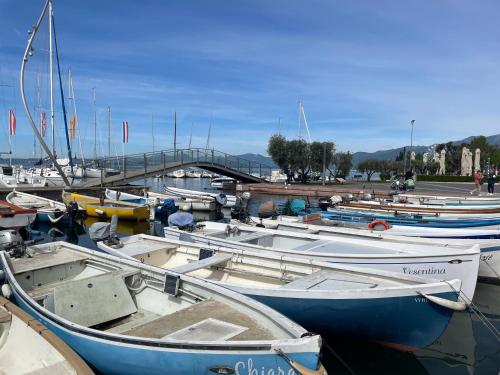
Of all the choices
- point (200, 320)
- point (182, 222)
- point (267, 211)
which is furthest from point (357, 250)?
point (200, 320)

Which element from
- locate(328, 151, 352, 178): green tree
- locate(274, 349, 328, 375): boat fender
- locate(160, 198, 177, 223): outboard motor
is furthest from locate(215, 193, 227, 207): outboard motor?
locate(328, 151, 352, 178): green tree

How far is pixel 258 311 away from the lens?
489 cm

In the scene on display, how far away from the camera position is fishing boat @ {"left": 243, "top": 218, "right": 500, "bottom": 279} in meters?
9.64

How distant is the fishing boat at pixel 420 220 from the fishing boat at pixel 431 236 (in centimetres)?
168

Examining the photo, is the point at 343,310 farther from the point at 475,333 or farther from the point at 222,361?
the point at 475,333

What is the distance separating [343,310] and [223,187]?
127 ft

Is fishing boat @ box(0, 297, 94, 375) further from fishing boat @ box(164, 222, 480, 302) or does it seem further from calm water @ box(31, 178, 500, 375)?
fishing boat @ box(164, 222, 480, 302)

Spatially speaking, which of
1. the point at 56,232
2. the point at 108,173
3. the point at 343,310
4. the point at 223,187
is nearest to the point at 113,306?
the point at 343,310

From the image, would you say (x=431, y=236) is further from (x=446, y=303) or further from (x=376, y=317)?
(x=376, y=317)

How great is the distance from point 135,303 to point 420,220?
10806mm

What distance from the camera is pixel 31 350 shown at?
191 inches

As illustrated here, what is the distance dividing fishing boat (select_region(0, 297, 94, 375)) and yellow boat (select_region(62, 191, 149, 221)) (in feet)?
49.0

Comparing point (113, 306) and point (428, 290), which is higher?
point (428, 290)

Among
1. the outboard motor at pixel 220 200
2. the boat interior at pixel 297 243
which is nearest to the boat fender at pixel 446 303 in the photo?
the boat interior at pixel 297 243
